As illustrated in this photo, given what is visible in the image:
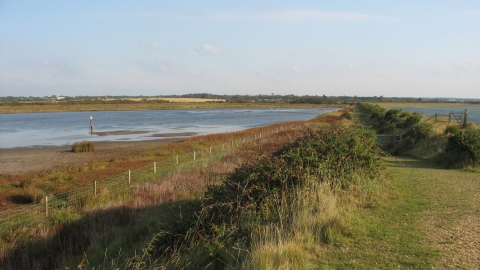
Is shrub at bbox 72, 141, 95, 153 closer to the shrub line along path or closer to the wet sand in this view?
the wet sand

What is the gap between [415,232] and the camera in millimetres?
6645

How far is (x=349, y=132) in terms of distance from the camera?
11.3 meters

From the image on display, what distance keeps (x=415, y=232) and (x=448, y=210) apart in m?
1.77

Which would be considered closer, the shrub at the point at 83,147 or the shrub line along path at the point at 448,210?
the shrub line along path at the point at 448,210

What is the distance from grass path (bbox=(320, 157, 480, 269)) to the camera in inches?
215

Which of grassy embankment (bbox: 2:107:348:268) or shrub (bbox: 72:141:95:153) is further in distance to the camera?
shrub (bbox: 72:141:95:153)

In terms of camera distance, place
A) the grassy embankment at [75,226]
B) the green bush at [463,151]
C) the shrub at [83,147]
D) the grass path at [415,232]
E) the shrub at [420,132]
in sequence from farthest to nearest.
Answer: the shrub at [83,147]
the shrub at [420,132]
the green bush at [463,151]
the grassy embankment at [75,226]
the grass path at [415,232]

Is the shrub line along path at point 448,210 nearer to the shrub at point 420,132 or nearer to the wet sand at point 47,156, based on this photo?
the shrub at point 420,132

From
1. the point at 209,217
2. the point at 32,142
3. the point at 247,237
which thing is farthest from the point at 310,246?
the point at 32,142

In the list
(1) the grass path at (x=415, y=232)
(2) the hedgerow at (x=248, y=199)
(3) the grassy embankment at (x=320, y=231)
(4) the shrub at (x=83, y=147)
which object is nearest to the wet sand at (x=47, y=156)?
(4) the shrub at (x=83, y=147)

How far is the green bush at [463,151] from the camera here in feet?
45.2

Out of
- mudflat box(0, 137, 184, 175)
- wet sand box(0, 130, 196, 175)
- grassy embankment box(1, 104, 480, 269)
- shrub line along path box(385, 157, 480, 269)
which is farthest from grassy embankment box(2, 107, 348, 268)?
wet sand box(0, 130, 196, 175)

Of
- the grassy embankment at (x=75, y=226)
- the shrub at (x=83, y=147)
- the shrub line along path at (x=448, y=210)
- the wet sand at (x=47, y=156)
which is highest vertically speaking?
the shrub line along path at (x=448, y=210)

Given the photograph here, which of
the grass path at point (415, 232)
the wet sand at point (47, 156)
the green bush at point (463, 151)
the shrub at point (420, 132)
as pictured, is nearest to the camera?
the grass path at point (415, 232)
